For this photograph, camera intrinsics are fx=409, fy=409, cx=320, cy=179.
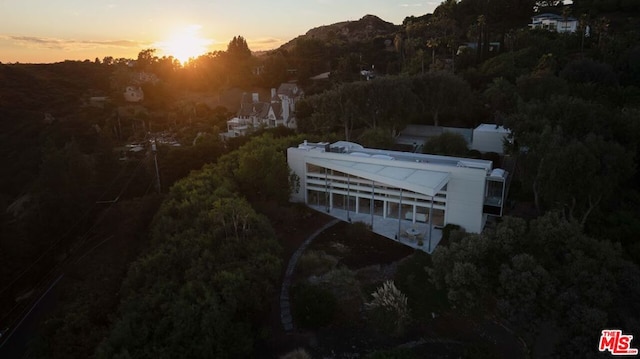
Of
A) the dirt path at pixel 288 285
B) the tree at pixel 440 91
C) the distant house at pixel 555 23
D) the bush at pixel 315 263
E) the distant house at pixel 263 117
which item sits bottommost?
the dirt path at pixel 288 285

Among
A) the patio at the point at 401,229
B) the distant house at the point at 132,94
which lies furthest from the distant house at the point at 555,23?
the distant house at the point at 132,94

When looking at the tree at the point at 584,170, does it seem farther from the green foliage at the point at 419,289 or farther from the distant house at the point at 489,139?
the distant house at the point at 489,139

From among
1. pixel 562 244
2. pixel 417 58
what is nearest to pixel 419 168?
pixel 562 244

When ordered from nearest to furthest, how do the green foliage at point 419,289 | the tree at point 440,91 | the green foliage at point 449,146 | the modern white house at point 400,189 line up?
the green foliage at point 419,289
the modern white house at point 400,189
the green foliage at point 449,146
the tree at point 440,91

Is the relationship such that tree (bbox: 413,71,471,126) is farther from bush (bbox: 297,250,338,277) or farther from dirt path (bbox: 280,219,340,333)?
bush (bbox: 297,250,338,277)

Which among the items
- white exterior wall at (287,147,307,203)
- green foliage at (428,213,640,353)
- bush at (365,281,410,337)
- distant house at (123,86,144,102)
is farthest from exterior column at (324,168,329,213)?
distant house at (123,86,144,102)

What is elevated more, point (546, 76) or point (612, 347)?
point (546, 76)

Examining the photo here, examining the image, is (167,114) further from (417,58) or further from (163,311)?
(163,311)
